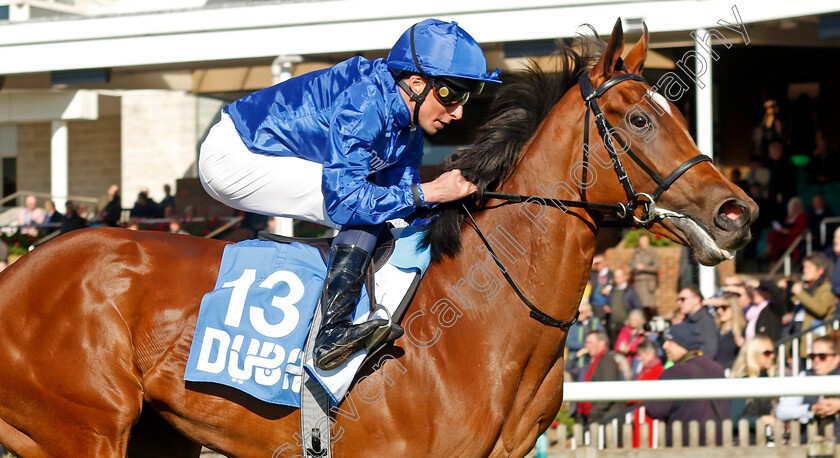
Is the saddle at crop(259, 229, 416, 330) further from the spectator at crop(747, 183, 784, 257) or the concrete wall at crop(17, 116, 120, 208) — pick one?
the concrete wall at crop(17, 116, 120, 208)

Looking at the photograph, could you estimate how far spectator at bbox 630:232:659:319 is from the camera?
25.8ft

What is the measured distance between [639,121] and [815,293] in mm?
4668

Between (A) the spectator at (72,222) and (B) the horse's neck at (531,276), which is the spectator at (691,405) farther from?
(A) the spectator at (72,222)

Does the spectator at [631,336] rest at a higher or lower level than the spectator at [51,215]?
lower

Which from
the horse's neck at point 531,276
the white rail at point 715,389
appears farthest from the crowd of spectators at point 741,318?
the horse's neck at point 531,276

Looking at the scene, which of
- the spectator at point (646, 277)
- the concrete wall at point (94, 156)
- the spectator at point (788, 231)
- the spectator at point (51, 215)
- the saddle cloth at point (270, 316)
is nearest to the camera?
the saddle cloth at point (270, 316)

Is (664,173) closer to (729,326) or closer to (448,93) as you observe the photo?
(448,93)

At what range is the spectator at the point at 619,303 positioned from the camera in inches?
293

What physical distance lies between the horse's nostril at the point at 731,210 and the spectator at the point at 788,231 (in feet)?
21.8

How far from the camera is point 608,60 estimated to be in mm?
2760

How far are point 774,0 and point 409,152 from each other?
6.80 metres

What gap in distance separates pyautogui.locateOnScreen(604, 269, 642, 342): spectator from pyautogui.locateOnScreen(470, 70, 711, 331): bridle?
477 cm

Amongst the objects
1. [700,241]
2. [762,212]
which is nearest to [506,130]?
[700,241]

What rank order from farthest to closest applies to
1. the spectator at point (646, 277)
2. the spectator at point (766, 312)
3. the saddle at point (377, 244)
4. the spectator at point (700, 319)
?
the spectator at point (646, 277)
the spectator at point (766, 312)
the spectator at point (700, 319)
the saddle at point (377, 244)
